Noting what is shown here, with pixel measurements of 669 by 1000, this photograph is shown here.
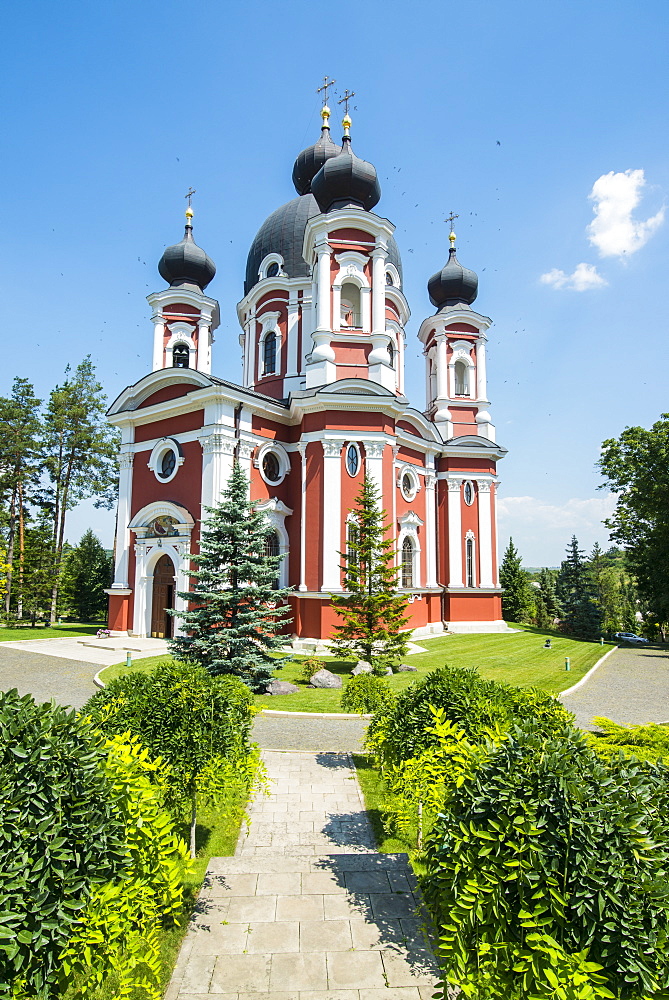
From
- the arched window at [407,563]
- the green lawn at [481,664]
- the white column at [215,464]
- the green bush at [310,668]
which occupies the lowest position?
the green lawn at [481,664]

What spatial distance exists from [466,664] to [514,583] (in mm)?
22007

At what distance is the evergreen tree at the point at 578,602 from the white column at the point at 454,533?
12588 mm

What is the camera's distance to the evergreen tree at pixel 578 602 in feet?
110

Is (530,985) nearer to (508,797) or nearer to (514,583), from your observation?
(508,797)

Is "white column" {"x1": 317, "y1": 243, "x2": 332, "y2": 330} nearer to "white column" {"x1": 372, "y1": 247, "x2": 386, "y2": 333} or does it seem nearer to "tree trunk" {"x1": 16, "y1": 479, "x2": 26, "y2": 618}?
"white column" {"x1": 372, "y1": 247, "x2": 386, "y2": 333}

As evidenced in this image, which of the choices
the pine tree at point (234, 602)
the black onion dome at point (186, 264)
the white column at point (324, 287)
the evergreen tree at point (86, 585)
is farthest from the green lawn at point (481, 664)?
the evergreen tree at point (86, 585)

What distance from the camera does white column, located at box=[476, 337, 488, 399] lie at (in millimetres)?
27469

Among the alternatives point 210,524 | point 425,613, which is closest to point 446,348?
point 425,613

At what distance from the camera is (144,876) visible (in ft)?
10.3

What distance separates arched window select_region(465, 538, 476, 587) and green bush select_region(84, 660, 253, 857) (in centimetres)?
2106

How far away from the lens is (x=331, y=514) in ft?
59.7

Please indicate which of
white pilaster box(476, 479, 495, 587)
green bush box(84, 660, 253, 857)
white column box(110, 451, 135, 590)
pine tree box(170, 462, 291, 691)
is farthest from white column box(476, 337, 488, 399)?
green bush box(84, 660, 253, 857)

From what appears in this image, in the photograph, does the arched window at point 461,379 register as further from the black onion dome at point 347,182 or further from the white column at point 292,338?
the black onion dome at point 347,182

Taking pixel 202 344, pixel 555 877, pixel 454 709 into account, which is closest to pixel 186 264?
pixel 202 344
